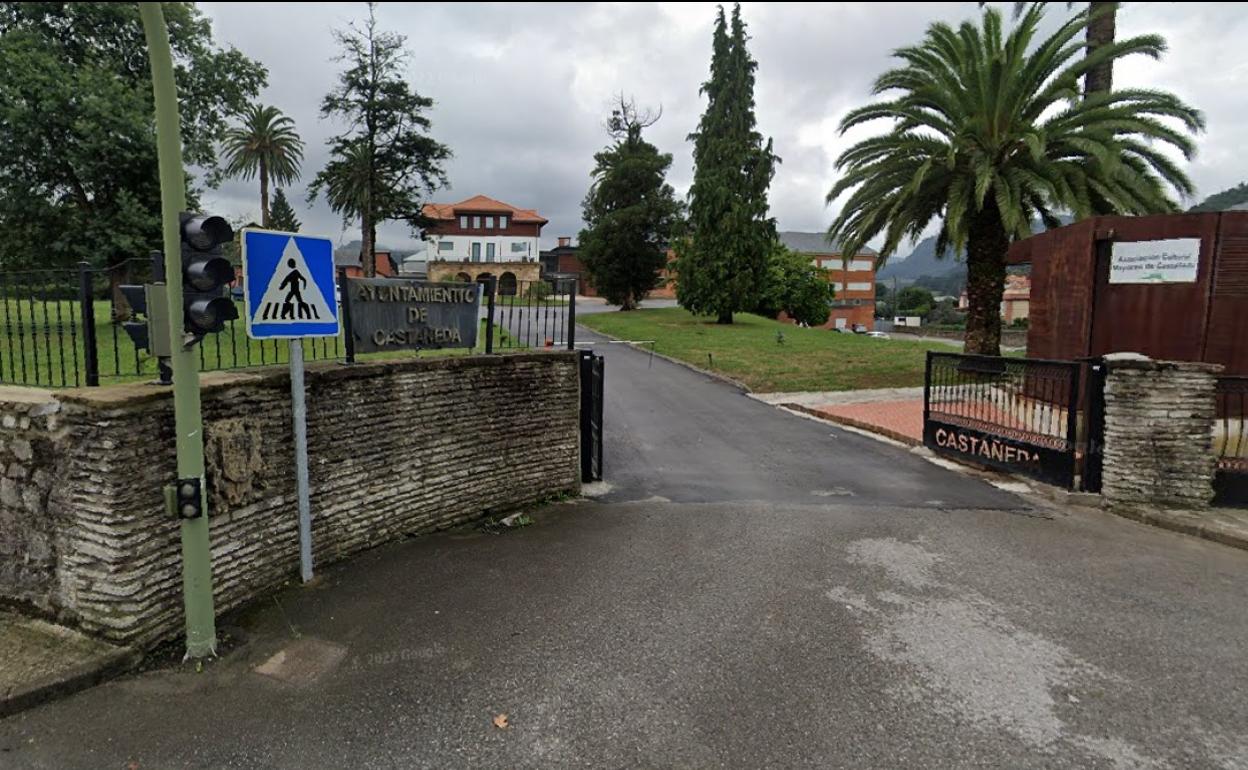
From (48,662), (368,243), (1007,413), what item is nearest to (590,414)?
(48,662)

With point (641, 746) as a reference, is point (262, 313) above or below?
above

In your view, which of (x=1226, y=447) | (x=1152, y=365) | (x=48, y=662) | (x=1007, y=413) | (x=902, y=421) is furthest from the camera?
(x=902, y=421)

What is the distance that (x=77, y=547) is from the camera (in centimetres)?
396

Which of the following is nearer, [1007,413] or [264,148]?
[1007,413]

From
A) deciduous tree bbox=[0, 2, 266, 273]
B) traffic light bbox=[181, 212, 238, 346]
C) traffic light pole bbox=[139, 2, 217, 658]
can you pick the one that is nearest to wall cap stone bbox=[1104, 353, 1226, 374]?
traffic light bbox=[181, 212, 238, 346]

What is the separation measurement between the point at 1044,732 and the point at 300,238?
570cm

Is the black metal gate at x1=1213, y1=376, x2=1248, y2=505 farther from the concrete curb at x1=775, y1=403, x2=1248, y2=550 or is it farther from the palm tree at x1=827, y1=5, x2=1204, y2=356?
the palm tree at x1=827, y1=5, x2=1204, y2=356

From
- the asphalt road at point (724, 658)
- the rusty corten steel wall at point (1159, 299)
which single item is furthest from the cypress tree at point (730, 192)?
the asphalt road at point (724, 658)

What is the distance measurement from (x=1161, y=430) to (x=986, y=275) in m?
10.6

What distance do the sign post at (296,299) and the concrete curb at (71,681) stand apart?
134cm

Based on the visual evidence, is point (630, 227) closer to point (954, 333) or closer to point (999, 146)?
point (999, 146)

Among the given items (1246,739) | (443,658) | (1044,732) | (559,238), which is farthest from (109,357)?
(559,238)

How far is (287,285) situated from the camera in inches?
189

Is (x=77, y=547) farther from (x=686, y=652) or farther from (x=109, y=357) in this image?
(x=109, y=357)
